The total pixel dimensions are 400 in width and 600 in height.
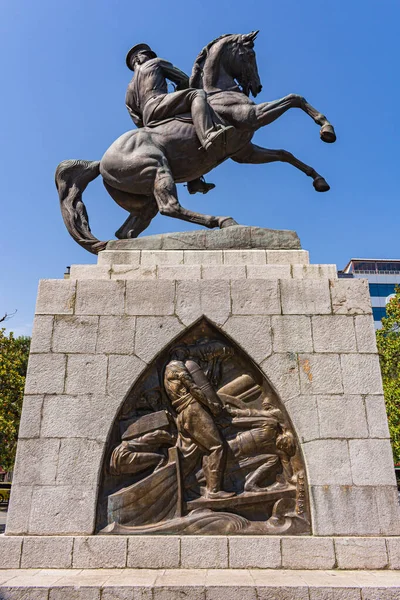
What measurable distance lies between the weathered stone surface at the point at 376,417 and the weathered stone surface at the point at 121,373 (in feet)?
8.84

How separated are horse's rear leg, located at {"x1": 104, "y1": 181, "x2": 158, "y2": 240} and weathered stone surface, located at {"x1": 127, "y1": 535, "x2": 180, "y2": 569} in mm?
4596

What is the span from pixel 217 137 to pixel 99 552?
18.2 feet

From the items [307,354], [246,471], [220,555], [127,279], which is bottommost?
[220,555]

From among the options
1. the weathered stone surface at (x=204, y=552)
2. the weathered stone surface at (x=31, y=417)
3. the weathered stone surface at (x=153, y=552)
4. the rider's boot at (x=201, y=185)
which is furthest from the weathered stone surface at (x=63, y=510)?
the rider's boot at (x=201, y=185)

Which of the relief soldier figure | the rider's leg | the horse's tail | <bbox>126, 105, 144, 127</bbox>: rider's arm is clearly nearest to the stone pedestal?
the relief soldier figure

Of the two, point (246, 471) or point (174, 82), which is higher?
point (174, 82)

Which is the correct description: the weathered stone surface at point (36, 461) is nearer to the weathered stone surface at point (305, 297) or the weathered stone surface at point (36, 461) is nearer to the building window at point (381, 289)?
the weathered stone surface at point (305, 297)

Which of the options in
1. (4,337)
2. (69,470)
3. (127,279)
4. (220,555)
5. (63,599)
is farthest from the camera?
(4,337)

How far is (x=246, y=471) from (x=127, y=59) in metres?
7.16

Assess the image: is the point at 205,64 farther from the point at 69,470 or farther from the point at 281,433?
the point at 69,470

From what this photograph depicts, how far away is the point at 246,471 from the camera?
5082 mm

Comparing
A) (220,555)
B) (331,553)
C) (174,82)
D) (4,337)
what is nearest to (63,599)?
(220,555)

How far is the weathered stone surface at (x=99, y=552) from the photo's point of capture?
458cm

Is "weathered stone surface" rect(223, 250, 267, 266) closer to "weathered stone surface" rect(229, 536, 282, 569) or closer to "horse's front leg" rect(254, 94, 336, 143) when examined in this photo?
"horse's front leg" rect(254, 94, 336, 143)
